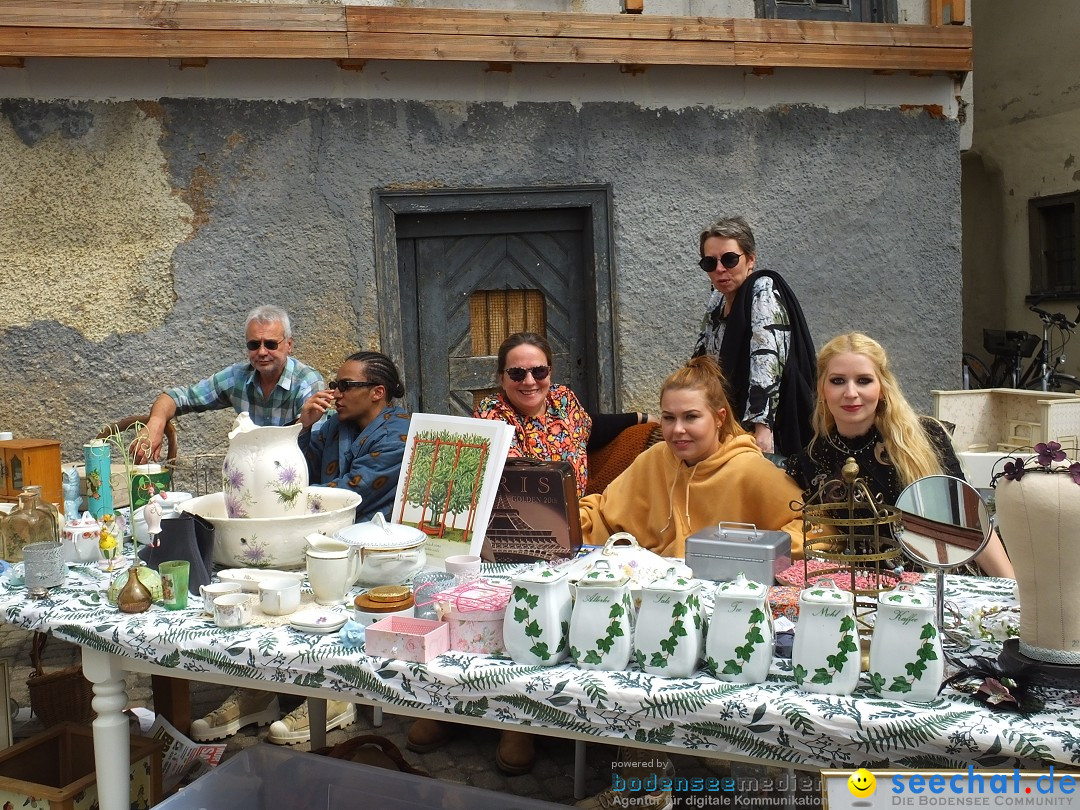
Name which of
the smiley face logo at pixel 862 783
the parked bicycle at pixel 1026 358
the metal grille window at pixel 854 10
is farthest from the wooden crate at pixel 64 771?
the parked bicycle at pixel 1026 358

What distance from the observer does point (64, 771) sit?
2.81m

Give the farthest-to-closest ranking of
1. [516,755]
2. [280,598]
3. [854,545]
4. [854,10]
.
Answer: [854,10]
[516,755]
[280,598]
[854,545]

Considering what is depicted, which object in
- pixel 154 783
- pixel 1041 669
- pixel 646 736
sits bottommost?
pixel 154 783

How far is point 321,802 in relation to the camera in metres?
2.39

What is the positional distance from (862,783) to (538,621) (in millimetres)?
637

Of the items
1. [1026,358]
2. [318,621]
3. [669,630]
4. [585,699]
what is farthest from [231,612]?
[1026,358]

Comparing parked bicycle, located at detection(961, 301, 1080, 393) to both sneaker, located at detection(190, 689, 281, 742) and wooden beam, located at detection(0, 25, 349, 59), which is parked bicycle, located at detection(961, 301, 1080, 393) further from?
sneaker, located at detection(190, 689, 281, 742)

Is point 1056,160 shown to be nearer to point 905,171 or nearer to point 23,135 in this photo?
point 905,171

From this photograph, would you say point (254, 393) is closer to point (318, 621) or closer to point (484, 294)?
point (484, 294)

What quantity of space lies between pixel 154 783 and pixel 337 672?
0.99 metres

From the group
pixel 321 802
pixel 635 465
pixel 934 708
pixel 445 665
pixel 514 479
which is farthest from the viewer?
pixel 635 465

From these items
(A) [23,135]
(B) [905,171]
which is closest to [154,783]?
(A) [23,135]

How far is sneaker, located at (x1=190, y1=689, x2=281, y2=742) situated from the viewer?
341 cm

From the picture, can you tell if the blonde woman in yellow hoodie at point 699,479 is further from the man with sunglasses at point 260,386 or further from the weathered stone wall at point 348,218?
the weathered stone wall at point 348,218
